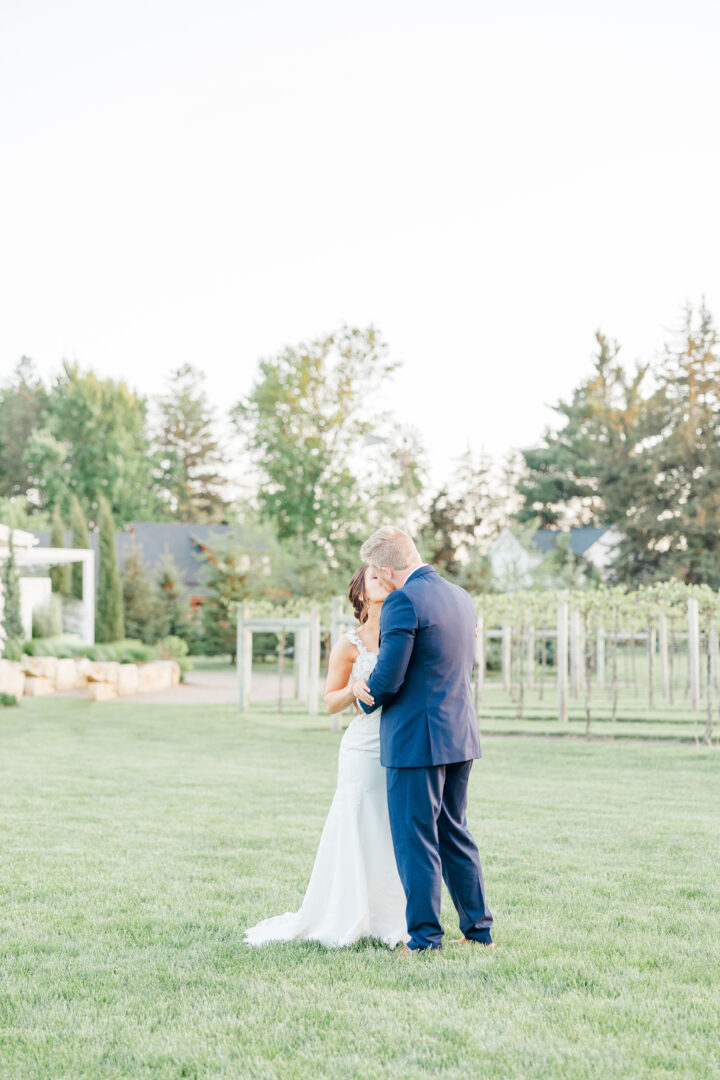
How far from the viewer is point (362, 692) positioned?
4.30 metres

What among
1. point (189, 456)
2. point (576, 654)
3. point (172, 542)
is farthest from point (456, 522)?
point (189, 456)

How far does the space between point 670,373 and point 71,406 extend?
34620mm

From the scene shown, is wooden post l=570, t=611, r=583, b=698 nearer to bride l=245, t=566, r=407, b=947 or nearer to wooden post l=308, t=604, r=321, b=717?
wooden post l=308, t=604, r=321, b=717

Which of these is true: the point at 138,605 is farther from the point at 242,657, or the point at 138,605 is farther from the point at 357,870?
the point at 357,870

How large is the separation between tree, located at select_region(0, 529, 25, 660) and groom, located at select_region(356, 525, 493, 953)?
55.4 feet

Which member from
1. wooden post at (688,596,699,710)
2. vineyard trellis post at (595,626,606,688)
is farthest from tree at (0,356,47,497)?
wooden post at (688,596,699,710)

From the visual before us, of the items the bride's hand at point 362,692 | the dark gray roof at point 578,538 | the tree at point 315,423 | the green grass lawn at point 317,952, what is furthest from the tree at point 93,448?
the bride's hand at point 362,692

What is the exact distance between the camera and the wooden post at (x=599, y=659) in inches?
809

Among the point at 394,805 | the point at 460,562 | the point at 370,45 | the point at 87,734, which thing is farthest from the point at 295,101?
the point at 460,562

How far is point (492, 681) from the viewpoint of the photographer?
28.3 metres

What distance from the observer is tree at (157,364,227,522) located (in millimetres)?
67750

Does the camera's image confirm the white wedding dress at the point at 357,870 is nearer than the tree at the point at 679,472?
Yes

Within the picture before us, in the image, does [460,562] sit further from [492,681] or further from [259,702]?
[259,702]

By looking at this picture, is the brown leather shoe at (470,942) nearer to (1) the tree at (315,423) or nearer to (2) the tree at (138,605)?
(2) the tree at (138,605)
